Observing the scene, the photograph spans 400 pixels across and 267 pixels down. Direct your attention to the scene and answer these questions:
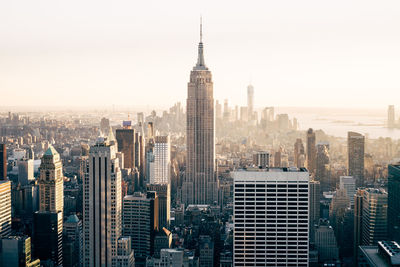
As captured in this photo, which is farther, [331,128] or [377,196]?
[377,196]

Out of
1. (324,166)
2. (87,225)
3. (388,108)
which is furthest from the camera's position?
(324,166)

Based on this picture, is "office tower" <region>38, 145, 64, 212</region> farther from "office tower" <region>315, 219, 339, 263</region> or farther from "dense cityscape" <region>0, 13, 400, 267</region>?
"office tower" <region>315, 219, 339, 263</region>

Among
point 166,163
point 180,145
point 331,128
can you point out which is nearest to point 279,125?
point 331,128

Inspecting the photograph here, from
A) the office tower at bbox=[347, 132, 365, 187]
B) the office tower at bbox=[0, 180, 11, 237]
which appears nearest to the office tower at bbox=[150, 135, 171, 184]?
the office tower at bbox=[0, 180, 11, 237]

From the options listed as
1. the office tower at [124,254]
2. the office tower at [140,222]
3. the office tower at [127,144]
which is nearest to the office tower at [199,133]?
the office tower at [127,144]

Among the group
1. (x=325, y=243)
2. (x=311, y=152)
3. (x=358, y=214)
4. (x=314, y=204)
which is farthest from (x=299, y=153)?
(x=325, y=243)

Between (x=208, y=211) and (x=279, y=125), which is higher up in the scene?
(x=279, y=125)

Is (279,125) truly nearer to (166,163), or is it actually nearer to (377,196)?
(377,196)

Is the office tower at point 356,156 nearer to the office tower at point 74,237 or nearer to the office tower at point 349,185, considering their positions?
the office tower at point 349,185
